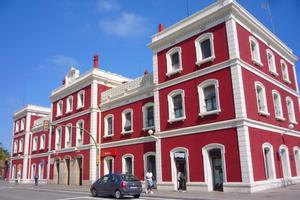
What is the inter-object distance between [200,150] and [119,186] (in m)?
6.45

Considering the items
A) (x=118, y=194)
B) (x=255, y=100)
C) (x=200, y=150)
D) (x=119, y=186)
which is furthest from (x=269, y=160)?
(x=118, y=194)

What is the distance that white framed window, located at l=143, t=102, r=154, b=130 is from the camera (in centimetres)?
2703

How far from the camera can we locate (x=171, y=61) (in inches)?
981

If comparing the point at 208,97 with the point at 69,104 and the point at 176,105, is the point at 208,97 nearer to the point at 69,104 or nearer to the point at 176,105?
the point at 176,105

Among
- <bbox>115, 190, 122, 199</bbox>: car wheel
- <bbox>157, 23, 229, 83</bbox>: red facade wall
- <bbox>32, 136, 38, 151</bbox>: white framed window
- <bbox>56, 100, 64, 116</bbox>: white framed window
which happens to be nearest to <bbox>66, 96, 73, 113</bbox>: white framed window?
<bbox>56, 100, 64, 116</bbox>: white framed window

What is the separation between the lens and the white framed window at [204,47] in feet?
70.8

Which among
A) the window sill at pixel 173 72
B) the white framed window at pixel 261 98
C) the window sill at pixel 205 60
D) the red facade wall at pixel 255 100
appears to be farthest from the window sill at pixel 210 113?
the window sill at pixel 173 72

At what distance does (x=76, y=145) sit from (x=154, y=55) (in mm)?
16008

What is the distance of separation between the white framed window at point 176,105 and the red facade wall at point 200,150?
1.72 m

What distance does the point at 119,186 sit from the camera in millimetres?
17984

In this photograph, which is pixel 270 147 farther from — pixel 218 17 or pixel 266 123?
pixel 218 17

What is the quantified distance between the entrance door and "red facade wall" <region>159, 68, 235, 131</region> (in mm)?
2257

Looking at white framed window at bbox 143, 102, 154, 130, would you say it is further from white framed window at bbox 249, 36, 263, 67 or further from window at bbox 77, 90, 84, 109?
window at bbox 77, 90, 84, 109

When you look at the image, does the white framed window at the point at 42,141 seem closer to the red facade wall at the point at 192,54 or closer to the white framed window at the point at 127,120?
the white framed window at the point at 127,120
